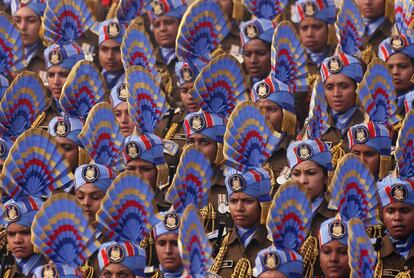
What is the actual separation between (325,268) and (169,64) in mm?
4124

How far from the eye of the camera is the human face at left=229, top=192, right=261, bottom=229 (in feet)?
79.4

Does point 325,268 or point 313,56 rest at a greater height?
point 313,56

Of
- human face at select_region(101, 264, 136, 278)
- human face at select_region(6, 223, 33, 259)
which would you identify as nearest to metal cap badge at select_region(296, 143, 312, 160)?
human face at select_region(101, 264, 136, 278)

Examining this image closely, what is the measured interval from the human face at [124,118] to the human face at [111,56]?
0.90 metres

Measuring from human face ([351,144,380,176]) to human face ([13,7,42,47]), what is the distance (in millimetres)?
4486

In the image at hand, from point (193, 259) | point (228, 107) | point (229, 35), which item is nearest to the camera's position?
point (193, 259)

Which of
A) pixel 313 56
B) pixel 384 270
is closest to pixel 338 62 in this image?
pixel 313 56

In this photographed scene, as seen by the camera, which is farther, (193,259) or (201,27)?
(201,27)

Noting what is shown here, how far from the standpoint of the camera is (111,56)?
26.6m

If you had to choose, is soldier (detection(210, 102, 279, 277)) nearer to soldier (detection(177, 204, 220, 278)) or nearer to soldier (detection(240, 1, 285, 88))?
soldier (detection(177, 204, 220, 278))

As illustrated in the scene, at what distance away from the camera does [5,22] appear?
87.2 ft

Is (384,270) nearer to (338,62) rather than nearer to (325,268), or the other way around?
(325,268)

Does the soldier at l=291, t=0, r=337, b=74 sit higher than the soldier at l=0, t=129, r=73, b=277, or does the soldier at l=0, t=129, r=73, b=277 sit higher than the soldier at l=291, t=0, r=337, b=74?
the soldier at l=291, t=0, r=337, b=74

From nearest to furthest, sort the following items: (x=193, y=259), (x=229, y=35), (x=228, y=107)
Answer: (x=193, y=259), (x=228, y=107), (x=229, y=35)
